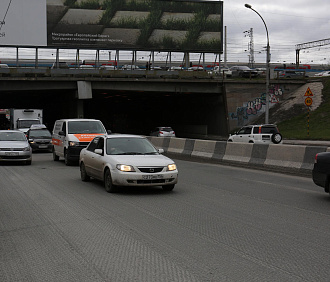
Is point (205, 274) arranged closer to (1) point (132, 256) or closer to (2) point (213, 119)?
(1) point (132, 256)

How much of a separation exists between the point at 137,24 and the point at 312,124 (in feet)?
74.9

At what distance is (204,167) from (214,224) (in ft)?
37.1

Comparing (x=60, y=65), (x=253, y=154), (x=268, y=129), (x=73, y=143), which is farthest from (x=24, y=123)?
(x=253, y=154)

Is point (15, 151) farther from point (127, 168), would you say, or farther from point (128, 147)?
point (127, 168)

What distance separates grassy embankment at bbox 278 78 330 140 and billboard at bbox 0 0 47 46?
26.0 metres

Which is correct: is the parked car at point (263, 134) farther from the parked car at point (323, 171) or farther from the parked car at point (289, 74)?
the parked car at point (289, 74)

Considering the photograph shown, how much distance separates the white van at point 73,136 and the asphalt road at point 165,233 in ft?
21.2

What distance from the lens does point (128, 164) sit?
36.5 feet

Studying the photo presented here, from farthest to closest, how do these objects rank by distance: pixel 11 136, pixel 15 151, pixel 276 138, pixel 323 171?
pixel 276 138
pixel 11 136
pixel 15 151
pixel 323 171

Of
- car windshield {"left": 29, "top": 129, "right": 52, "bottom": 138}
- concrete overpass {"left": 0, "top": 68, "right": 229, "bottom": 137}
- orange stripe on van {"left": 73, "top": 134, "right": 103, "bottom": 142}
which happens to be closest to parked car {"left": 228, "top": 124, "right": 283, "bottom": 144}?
orange stripe on van {"left": 73, "top": 134, "right": 103, "bottom": 142}

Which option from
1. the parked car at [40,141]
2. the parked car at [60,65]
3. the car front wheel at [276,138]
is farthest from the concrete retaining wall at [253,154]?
the parked car at [60,65]

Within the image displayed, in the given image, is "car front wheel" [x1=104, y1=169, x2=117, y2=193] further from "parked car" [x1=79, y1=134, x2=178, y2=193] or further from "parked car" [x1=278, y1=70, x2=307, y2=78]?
"parked car" [x1=278, y1=70, x2=307, y2=78]

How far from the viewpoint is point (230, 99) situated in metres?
49.6

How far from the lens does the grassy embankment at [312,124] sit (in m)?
37.6
